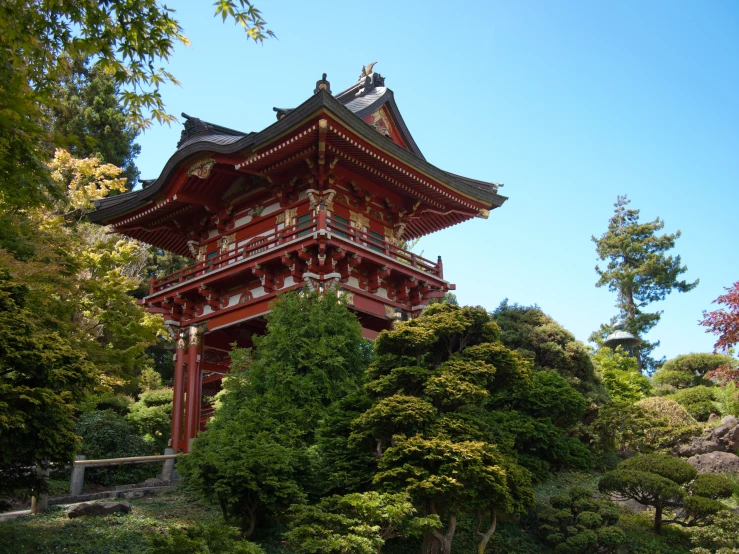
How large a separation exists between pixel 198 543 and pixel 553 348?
15363 millimetres

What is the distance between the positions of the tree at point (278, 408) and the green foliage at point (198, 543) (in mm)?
1876

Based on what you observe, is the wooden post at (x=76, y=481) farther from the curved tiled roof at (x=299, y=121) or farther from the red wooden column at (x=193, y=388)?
the curved tiled roof at (x=299, y=121)

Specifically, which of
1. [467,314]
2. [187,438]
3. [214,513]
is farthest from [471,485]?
[187,438]

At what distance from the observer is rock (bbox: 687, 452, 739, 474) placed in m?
16.2

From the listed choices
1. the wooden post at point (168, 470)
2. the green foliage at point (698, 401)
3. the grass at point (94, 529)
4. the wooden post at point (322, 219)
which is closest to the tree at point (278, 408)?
the grass at point (94, 529)

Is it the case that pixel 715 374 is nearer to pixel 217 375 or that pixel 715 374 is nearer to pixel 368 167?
pixel 368 167

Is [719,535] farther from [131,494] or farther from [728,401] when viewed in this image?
[728,401]

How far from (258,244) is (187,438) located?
18.6 ft

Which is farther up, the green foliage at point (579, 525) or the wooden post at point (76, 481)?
the wooden post at point (76, 481)

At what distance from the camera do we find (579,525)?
37.1 ft

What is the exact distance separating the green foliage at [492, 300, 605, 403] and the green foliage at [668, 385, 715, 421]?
14.9 ft

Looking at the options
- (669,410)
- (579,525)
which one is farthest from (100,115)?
(579,525)

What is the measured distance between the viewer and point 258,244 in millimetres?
16281

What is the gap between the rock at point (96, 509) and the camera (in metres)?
10.1
